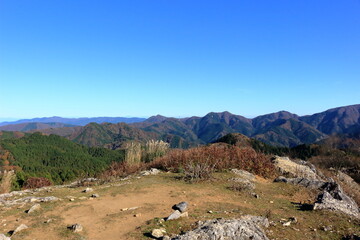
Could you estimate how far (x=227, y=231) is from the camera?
5.05 m

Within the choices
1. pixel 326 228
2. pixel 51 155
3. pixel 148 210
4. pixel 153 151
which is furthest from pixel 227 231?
pixel 51 155

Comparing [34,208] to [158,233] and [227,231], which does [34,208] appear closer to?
[158,233]

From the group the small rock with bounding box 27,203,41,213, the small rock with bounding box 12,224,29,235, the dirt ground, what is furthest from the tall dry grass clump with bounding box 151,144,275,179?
the small rock with bounding box 12,224,29,235

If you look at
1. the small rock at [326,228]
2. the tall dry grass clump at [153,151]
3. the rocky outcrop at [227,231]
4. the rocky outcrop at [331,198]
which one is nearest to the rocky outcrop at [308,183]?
the rocky outcrop at [331,198]

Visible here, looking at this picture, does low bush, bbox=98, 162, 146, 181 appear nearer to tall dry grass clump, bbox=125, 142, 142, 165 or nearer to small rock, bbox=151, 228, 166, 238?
tall dry grass clump, bbox=125, 142, 142, 165

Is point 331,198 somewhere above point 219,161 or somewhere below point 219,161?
below

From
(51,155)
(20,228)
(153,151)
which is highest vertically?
(153,151)

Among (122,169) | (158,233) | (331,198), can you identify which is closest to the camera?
(158,233)

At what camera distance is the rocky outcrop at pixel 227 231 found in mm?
4891

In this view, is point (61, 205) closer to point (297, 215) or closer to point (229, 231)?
point (229, 231)

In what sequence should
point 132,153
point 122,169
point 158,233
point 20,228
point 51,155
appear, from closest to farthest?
point 158,233
point 20,228
point 122,169
point 132,153
point 51,155

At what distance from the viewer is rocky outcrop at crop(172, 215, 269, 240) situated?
4891 mm

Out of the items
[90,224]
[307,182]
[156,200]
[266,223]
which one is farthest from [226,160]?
[90,224]

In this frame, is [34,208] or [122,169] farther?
[122,169]
